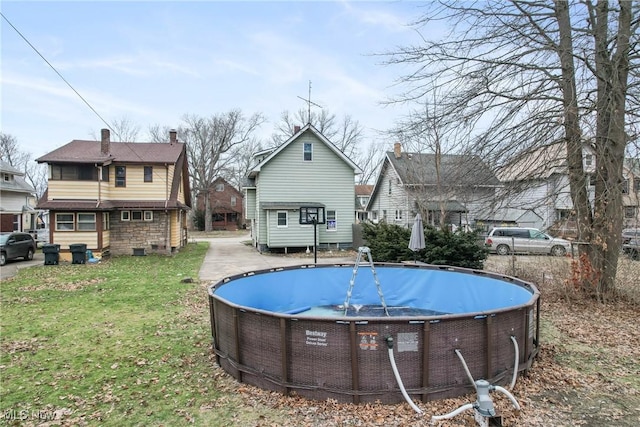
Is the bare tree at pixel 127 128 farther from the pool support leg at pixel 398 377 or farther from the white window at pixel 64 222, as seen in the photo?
the pool support leg at pixel 398 377

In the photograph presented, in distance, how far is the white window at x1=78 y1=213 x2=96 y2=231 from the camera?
19.0 m

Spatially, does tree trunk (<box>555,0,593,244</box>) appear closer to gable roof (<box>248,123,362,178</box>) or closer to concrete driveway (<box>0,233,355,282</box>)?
concrete driveway (<box>0,233,355,282</box>)

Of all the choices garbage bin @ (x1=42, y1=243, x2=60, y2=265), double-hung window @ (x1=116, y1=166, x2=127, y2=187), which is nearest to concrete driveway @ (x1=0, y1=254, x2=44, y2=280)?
garbage bin @ (x1=42, y1=243, x2=60, y2=265)

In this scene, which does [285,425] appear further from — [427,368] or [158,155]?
[158,155]

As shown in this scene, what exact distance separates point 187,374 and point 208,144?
→ 44.6 meters

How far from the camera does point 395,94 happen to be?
9.89 m

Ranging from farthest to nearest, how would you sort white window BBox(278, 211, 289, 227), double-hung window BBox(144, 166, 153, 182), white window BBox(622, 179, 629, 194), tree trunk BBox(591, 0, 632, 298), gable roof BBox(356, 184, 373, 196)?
1. gable roof BBox(356, 184, 373, 196)
2. white window BBox(278, 211, 289, 227)
3. double-hung window BBox(144, 166, 153, 182)
4. white window BBox(622, 179, 629, 194)
5. tree trunk BBox(591, 0, 632, 298)

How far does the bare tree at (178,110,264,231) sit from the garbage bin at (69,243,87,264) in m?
28.2

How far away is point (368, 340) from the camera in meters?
4.50

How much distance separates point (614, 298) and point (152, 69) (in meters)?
16.4

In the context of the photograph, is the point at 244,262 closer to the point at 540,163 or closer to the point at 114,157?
the point at 114,157

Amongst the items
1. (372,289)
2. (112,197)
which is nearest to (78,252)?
(112,197)

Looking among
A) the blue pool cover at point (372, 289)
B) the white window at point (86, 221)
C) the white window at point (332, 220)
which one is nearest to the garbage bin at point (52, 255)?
the white window at point (86, 221)

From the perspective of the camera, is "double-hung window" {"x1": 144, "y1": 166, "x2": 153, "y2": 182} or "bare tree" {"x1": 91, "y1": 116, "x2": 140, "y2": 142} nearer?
"double-hung window" {"x1": 144, "y1": 166, "x2": 153, "y2": 182}
